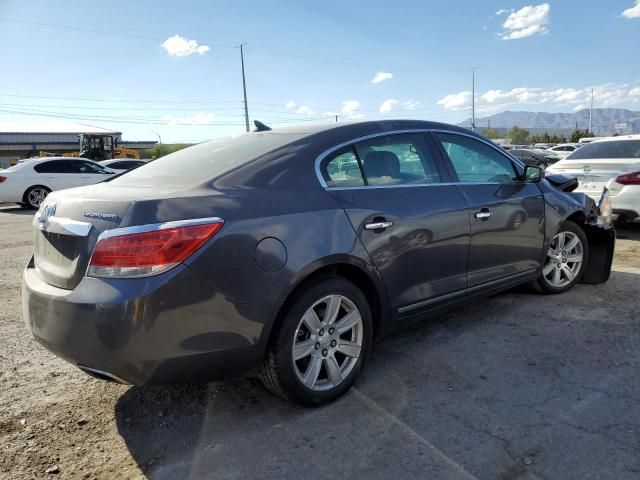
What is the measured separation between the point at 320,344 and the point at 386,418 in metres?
0.53

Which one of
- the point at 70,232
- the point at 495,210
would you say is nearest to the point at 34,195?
the point at 70,232

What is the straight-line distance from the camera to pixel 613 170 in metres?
7.54

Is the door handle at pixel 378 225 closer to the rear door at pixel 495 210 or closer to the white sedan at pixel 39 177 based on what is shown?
the rear door at pixel 495 210

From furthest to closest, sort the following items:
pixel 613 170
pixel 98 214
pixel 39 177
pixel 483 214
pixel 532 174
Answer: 1. pixel 39 177
2. pixel 613 170
3. pixel 532 174
4. pixel 483 214
5. pixel 98 214

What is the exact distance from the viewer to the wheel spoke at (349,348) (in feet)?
9.92

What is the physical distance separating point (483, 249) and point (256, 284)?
2.01 m

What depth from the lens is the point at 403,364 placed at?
3.49 m

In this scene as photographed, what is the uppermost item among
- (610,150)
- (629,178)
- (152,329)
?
(610,150)

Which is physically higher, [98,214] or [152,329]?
[98,214]

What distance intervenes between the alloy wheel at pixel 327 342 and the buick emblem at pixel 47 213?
1458mm

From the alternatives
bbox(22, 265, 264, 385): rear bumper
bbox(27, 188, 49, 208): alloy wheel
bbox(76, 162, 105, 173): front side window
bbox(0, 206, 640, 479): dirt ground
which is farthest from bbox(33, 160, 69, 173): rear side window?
bbox(22, 265, 264, 385): rear bumper

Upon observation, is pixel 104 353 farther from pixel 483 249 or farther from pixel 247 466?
pixel 483 249

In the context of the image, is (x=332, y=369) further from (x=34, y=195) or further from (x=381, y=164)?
(x=34, y=195)

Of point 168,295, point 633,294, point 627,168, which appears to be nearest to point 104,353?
point 168,295
